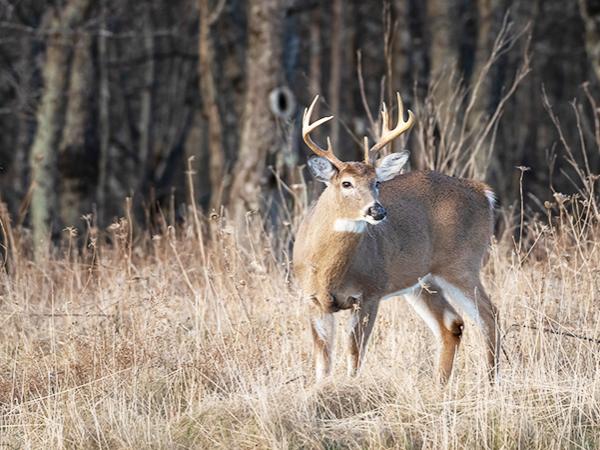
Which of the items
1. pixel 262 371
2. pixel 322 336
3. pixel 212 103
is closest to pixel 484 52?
pixel 212 103

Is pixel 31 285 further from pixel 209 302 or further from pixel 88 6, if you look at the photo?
pixel 88 6

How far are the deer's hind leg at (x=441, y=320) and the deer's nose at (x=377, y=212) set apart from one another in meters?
0.56

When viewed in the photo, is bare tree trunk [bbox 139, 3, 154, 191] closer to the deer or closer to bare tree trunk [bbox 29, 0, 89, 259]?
bare tree trunk [bbox 29, 0, 89, 259]

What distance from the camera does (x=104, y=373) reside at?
21.2ft

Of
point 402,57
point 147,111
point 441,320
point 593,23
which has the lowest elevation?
point 147,111

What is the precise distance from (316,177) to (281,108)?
460 cm

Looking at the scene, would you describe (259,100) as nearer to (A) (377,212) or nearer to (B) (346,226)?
(B) (346,226)

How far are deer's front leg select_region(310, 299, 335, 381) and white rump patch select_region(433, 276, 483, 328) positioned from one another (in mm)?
835

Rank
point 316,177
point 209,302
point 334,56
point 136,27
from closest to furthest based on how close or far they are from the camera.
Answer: point 316,177 → point 209,302 → point 334,56 → point 136,27

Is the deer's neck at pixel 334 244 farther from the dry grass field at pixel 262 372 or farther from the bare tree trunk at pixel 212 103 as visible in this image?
the bare tree trunk at pixel 212 103

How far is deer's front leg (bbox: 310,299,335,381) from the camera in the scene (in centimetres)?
679

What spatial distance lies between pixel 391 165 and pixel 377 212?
0.58 metres

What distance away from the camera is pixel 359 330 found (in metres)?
6.89

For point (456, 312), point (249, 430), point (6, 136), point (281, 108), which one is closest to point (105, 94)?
point (281, 108)
